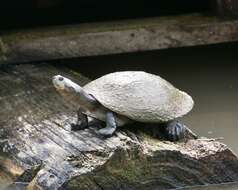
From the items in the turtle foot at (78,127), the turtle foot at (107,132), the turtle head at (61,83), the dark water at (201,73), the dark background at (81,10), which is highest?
the turtle head at (61,83)

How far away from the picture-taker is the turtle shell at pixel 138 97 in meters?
4.53

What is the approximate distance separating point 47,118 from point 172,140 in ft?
2.97

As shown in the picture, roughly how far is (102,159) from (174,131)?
585 mm

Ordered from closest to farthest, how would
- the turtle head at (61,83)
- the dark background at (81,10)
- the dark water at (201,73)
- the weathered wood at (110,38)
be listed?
the turtle head at (61,83) → the dark water at (201,73) → the weathered wood at (110,38) → the dark background at (81,10)

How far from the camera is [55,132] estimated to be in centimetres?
477

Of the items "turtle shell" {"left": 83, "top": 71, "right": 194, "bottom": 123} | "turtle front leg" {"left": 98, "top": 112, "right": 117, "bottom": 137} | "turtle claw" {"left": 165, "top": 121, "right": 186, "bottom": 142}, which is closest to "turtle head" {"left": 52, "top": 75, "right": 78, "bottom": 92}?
"turtle shell" {"left": 83, "top": 71, "right": 194, "bottom": 123}

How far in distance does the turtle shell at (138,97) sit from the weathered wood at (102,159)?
156mm

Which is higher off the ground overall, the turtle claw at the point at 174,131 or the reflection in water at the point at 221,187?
the turtle claw at the point at 174,131

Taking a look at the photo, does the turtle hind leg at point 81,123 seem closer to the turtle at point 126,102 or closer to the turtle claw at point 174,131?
the turtle at point 126,102

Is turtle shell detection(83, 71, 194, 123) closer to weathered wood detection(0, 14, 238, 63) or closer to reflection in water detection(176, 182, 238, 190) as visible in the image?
reflection in water detection(176, 182, 238, 190)

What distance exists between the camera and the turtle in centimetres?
452

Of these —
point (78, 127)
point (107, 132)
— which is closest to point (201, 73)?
point (78, 127)

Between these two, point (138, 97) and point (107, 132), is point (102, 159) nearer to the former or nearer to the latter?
point (107, 132)

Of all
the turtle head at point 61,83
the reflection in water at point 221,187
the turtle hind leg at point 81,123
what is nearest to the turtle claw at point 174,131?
the reflection in water at point 221,187
